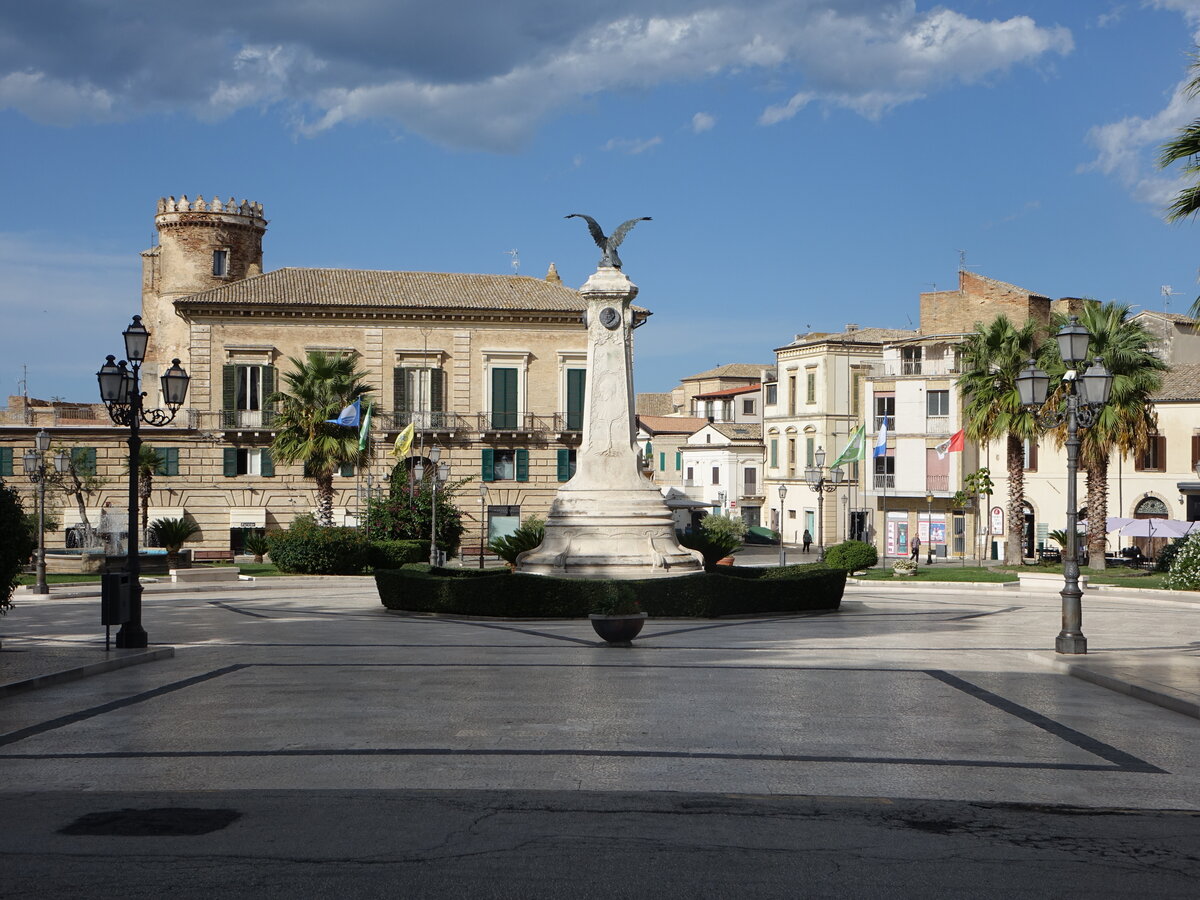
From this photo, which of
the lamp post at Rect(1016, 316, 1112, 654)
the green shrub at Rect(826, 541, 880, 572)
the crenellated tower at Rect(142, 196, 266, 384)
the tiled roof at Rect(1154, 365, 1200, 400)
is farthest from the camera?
the crenellated tower at Rect(142, 196, 266, 384)

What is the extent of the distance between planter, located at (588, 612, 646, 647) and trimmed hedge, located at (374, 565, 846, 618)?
3.99m

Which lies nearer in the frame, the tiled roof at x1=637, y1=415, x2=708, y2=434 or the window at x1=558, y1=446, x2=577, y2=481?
the window at x1=558, y1=446, x2=577, y2=481

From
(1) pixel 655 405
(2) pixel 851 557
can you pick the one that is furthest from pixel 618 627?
(1) pixel 655 405

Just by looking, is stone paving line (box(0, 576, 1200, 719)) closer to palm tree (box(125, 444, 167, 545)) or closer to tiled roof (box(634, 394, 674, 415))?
palm tree (box(125, 444, 167, 545))

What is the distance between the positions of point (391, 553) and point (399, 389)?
16.5 m

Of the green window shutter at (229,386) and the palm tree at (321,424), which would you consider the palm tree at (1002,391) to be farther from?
the green window shutter at (229,386)

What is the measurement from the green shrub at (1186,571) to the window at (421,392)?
108 feet

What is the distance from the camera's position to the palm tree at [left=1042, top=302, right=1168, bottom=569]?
41469 millimetres

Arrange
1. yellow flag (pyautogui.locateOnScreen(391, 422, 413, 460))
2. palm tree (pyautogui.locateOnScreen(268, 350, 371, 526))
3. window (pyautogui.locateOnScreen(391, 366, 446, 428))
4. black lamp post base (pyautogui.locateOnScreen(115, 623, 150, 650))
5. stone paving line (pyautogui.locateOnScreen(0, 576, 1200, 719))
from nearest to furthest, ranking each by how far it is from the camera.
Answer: stone paving line (pyautogui.locateOnScreen(0, 576, 1200, 719)) → black lamp post base (pyautogui.locateOnScreen(115, 623, 150, 650)) → palm tree (pyautogui.locateOnScreen(268, 350, 371, 526)) → yellow flag (pyautogui.locateOnScreen(391, 422, 413, 460)) → window (pyautogui.locateOnScreen(391, 366, 446, 428))

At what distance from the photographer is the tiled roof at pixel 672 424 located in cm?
8934

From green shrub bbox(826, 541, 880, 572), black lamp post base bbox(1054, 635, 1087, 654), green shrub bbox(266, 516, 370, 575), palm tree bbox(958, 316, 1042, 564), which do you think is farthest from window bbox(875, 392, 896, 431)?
black lamp post base bbox(1054, 635, 1087, 654)

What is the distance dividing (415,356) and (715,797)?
50803 millimetres

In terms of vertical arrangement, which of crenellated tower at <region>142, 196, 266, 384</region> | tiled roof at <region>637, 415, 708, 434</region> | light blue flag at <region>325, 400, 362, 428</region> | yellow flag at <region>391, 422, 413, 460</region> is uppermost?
crenellated tower at <region>142, 196, 266, 384</region>

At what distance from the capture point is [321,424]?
148 feet
